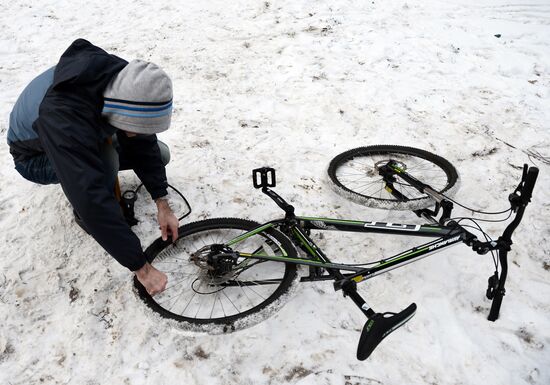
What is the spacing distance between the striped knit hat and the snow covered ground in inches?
52.6

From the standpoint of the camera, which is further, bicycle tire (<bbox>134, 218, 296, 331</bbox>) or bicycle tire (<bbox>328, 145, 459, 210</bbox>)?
bicycle tire (<bbox>328, 145, 459, 210</bbox>)

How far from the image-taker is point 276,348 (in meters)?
2.96

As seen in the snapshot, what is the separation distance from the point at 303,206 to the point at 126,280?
1777 millimetres

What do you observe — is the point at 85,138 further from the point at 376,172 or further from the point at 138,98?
the point at 376,172

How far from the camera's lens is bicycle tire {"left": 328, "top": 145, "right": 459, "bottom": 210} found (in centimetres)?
443

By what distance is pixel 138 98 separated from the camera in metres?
2.58

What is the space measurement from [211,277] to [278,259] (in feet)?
1.83

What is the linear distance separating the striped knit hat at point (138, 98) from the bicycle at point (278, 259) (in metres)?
0.98

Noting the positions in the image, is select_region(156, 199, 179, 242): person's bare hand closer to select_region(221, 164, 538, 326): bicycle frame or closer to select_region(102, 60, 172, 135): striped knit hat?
select_region(221, 164, 538, 326): bicycle frame


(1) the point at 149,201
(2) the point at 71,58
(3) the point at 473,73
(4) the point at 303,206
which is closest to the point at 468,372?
(4) the point at 303,206

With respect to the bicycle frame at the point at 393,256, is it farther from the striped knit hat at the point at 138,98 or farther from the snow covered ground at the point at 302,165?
the striped knit hat at the point at 138,98

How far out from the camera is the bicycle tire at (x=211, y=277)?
318cm

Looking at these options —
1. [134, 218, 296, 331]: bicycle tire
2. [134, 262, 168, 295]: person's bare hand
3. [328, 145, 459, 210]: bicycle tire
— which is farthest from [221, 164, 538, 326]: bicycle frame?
[328, 145, 459, 210]: bicycle tire

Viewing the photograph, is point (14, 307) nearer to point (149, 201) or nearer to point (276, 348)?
point (149, 201)
